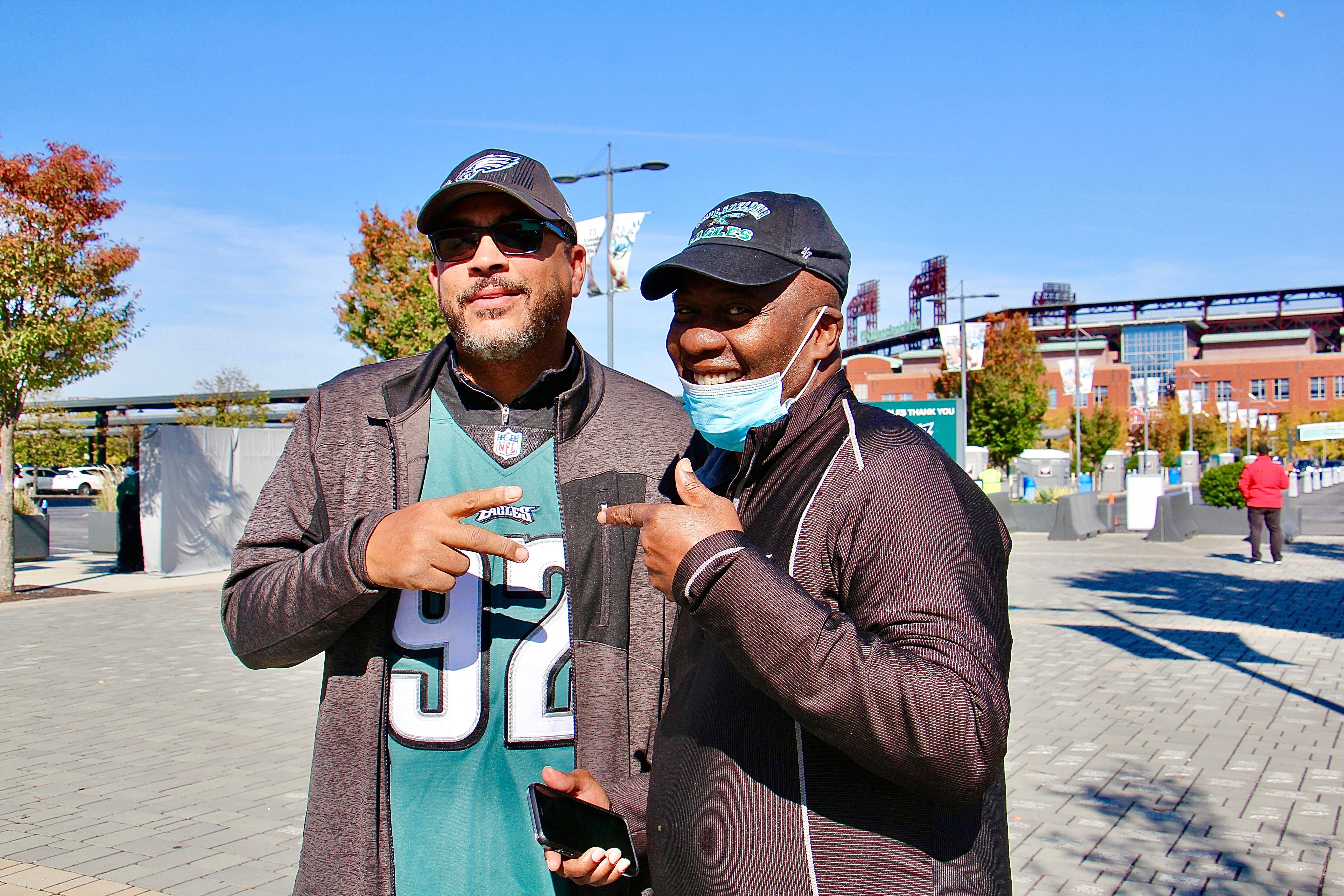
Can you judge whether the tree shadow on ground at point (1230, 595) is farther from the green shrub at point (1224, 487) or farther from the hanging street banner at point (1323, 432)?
the hanging street banner at point (1323, 432)

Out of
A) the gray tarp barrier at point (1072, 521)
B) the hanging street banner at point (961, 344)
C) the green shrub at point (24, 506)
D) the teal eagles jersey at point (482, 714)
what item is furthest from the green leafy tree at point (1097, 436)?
the teal eagles jersey at point (482, 714)

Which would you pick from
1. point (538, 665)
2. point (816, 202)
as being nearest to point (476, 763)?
point (538, 665)

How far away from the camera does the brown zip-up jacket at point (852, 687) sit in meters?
1.31

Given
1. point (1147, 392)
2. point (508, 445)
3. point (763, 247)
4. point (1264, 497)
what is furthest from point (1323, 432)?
point (763, 247)

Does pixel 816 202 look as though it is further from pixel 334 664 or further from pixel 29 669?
pixel 29 669

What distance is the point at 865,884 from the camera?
1406 mm

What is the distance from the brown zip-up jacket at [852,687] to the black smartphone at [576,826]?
228 millimetres

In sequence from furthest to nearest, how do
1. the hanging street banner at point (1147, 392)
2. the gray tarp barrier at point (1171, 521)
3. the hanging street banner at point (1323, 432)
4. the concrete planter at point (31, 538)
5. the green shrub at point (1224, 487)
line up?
the hanging street banner at point (1147, 392)
the hanging street banner at point (1323, 432)
the green shrub at point (1224, 487)
the gray tarp barrier at point (1171, 521)
the concrete planter at point (31, 538)

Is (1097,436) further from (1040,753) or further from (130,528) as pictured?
(1040,753)

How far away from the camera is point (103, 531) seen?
20078 millimetres

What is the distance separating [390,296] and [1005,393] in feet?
83.5

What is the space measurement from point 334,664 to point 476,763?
348 millimetres

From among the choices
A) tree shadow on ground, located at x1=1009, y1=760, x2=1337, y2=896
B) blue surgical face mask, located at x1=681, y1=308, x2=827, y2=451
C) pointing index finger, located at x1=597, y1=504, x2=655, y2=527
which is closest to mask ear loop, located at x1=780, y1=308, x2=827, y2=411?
blue surgical face mask, located at x1=681, y1=308, x2=827, y2=451

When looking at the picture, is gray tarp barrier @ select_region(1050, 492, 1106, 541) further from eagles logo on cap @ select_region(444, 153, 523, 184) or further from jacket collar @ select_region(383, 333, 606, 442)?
eagles logo on cap @ select_region(444, 153, 523, 184)
